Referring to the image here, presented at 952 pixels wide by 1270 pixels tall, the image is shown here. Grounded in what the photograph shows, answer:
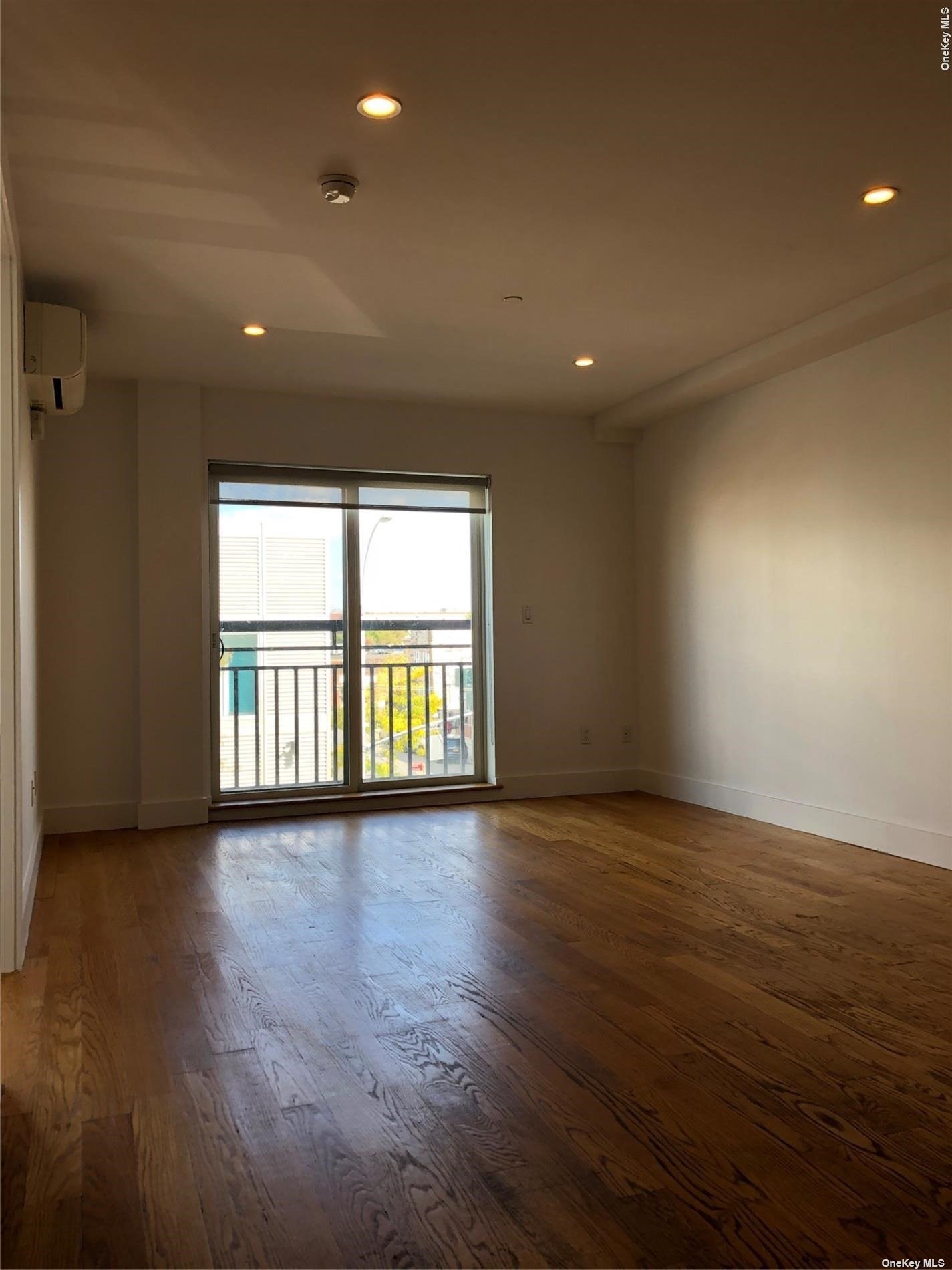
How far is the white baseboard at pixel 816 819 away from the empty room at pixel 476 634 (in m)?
0.03

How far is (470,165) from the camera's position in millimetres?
2885

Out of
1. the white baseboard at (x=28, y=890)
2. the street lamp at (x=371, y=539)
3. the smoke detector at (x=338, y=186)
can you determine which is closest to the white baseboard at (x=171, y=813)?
the white baseboard at (x=28, y=890)

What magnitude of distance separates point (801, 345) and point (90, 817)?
4361mm

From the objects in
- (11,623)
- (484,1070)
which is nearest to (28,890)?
(11,623)

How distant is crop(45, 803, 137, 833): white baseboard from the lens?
198 inches

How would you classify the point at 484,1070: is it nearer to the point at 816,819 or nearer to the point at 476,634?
the point at 816,819

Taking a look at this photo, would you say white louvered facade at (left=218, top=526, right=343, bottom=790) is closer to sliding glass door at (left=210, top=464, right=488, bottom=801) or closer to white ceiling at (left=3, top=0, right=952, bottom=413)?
sliding glass door at (left=210, top=464, right=488, bottom=801)

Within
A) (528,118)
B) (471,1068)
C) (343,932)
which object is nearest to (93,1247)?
(471,1068)

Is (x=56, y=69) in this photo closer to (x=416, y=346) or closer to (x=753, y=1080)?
(x=416, y=346)

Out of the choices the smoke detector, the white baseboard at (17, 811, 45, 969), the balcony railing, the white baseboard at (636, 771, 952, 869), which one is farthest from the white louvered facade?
the smoke detector

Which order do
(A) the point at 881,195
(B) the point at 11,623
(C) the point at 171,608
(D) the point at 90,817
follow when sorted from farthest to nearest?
(C) the point at 171,608 → (D) the point at 90,817 → (A) the point at 881,195 → (B) the point at 11,623

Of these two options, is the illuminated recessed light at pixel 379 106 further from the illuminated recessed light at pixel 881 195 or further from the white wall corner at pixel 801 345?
the white wall corner at pixel 801 345

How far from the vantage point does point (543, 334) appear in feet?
14.8

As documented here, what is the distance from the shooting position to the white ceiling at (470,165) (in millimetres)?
2268
